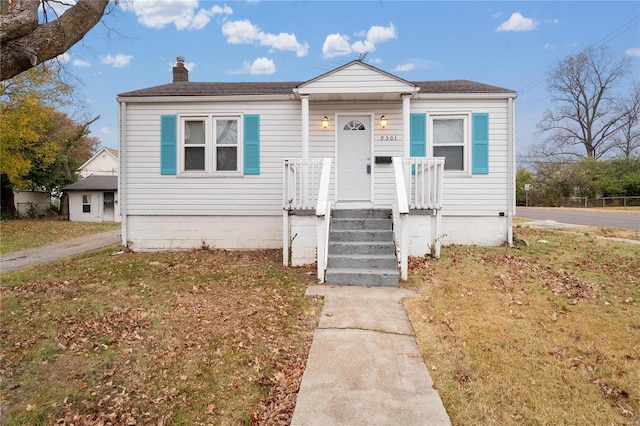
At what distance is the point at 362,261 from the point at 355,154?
11.1 ft

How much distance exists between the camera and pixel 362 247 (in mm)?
6023

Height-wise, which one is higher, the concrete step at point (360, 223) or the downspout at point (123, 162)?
the downspout at point (123, 162)

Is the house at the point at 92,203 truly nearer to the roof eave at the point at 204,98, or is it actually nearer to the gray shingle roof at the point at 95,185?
the gray shingle roof at the point at 95,185

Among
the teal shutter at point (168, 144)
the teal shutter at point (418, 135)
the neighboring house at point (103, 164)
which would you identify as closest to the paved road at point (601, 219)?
the teal shutter at point (418, 135)

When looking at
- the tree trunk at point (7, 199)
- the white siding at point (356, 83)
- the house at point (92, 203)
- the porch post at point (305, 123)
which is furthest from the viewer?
the house at point (92, 203)

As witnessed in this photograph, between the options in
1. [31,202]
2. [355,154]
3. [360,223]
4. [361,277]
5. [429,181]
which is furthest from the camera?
[31,202]

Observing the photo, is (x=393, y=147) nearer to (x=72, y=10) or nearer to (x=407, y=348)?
(x=407, y=348)

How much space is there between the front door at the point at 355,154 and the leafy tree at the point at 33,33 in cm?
517

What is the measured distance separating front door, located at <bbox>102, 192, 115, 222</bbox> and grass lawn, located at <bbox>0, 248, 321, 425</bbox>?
17.2 meters

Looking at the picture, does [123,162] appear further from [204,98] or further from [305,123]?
[305,123]

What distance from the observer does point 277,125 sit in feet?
27.0

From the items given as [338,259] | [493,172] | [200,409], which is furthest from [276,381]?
[493,172]

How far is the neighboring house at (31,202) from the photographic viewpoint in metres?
22.3

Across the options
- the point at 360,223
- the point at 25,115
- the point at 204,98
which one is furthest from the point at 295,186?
the point at 25,115
